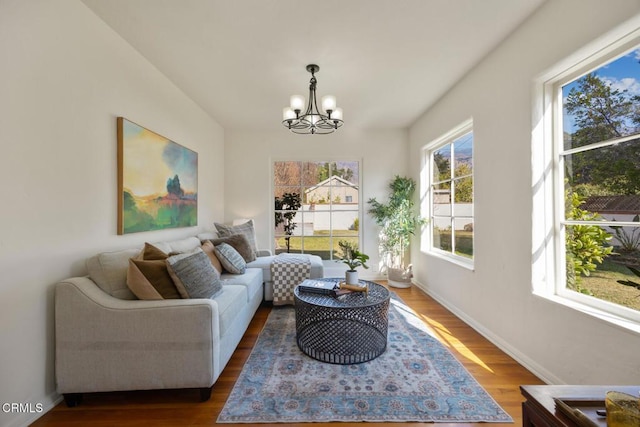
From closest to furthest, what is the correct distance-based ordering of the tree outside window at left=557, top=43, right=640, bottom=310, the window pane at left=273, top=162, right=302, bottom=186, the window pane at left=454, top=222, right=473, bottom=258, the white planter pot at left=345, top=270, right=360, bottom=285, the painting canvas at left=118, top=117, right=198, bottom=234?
1. the tree outside window at left=557, top=43, right=640, bottom=310
2. the painting canvas at left=118, top=117, right=198, bottom=234
3. the white planter pot at left=345, top=270, right=360, bottom=285
4. the window pane at left=454, top=222, right=473, bottom=258
5. the window pane at left=273, top=162, right=302, bottom=186

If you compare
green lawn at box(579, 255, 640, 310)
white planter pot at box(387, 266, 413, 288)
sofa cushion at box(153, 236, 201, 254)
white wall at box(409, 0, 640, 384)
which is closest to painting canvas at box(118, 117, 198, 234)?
sofa cushion at box(153, 236, 201, 254)

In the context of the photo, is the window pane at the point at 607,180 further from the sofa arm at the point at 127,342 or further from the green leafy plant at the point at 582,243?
the sofa arm at the point at 127,342

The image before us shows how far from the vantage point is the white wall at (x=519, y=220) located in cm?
160

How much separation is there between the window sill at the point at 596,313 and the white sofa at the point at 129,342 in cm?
228

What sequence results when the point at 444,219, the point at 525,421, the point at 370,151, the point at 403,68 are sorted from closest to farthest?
the point at 525,421 → the point at 403,68 → the point at 444,219 → the point at 370,151

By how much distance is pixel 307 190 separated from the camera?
4.90 metres

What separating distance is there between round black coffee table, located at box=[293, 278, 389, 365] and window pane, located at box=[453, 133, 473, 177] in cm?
195

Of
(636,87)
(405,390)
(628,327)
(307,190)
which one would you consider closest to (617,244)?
(628,327)

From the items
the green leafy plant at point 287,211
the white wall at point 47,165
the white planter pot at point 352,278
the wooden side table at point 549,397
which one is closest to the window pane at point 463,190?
the white planter pot at point 352,278

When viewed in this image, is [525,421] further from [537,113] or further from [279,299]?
[279,299]

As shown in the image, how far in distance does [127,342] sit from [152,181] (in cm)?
156

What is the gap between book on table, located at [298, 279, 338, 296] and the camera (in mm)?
2365

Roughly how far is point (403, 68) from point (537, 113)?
1.30 meters

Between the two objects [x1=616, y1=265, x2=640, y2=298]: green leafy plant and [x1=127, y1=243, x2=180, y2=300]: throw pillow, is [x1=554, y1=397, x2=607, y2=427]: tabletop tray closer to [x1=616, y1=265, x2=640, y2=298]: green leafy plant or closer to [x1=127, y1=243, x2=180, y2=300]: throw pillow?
[x1=616, y1=265, x2=640, y2=298]: green leafy plant
